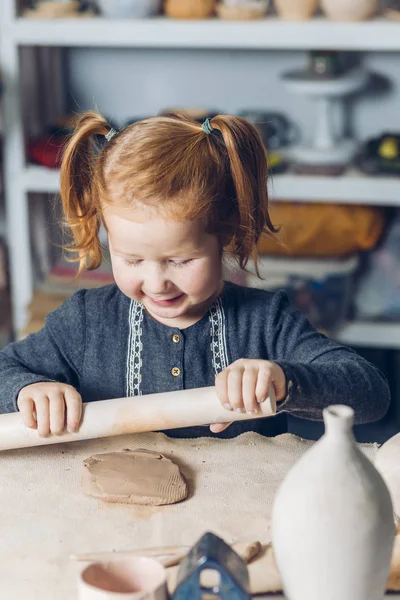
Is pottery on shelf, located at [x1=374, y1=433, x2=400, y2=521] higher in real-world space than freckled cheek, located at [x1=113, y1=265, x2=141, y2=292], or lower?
lower

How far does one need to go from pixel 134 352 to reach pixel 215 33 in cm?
111

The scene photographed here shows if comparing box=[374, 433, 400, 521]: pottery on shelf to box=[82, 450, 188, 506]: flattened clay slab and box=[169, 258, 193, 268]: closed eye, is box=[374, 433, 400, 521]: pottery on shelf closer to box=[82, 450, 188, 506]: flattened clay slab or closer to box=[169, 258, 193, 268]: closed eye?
box=[82, 450, 188, 506]: flattened clay slab

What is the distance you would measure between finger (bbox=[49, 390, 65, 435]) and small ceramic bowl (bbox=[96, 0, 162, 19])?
1374mm

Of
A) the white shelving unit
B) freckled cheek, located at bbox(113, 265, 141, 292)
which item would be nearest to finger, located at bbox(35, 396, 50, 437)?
freckled cheek, located at bbox(113, 265, 141, 292)

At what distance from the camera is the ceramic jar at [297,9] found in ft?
6.66

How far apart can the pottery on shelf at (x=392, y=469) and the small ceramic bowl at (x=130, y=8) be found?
4.95 ft

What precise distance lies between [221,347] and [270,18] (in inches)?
46.8

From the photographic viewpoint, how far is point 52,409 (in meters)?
0.97

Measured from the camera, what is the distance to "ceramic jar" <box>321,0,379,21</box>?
1.99 meters

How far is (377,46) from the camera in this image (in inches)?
79.4

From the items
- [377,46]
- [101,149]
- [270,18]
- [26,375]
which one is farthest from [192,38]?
[26,375]

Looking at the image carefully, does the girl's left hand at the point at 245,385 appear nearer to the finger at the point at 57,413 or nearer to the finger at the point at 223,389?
the finger at the point at 223,389

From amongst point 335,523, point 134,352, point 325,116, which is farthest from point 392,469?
point 325,116

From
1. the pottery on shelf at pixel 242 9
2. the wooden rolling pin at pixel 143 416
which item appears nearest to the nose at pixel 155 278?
the wooden rolling pin at pixel 143 416
